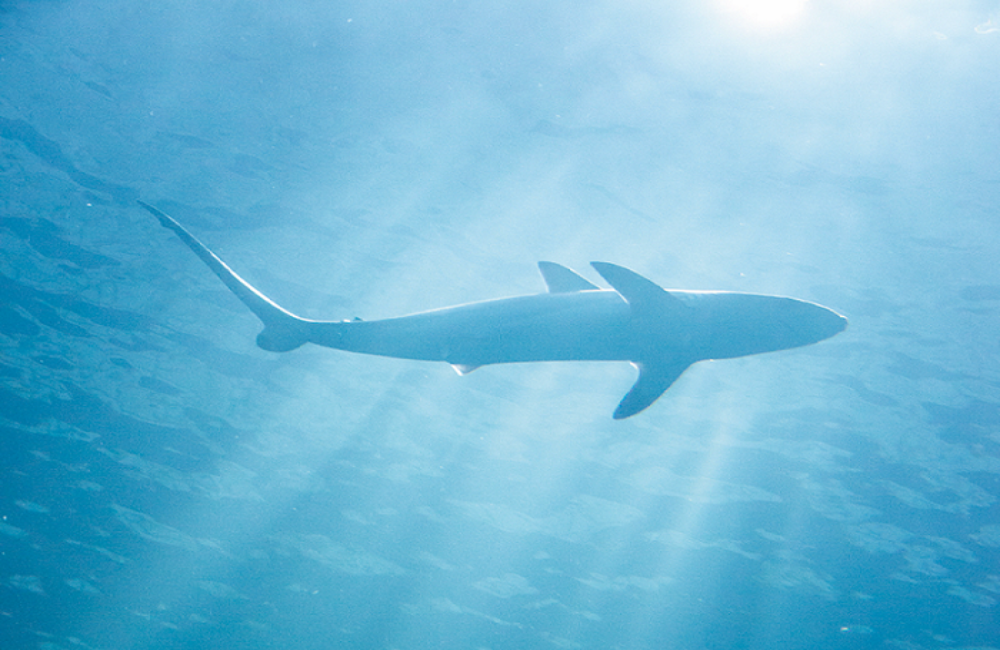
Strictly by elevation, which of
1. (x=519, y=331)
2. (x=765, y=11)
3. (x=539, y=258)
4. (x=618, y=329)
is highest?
(x=765, y=11)

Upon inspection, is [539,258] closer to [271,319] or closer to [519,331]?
[271,319]

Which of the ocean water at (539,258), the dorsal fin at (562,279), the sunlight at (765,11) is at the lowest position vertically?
the dorsal fin at (562,279)

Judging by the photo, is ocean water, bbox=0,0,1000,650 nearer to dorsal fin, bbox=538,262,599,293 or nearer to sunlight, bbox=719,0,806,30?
sunlight, bbox=719,0,806,30

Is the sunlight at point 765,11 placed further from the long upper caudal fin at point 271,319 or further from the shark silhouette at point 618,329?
the long upper caudal fin at point 271,319

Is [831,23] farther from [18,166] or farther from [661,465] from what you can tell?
[18,166]

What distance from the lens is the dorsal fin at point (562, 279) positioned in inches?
187

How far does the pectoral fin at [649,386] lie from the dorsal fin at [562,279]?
79cm

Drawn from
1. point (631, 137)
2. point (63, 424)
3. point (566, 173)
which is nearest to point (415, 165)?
point (566, 173)

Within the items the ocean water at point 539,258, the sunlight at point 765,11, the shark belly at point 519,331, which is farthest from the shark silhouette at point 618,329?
the ocean water at point 539,258

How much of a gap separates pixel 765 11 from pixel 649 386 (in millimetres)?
6001

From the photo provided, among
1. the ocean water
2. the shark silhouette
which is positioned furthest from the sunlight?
the shark silhouette

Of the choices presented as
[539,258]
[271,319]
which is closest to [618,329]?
[271,319]

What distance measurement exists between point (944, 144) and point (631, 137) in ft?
14.1

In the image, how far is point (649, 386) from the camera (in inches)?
177
